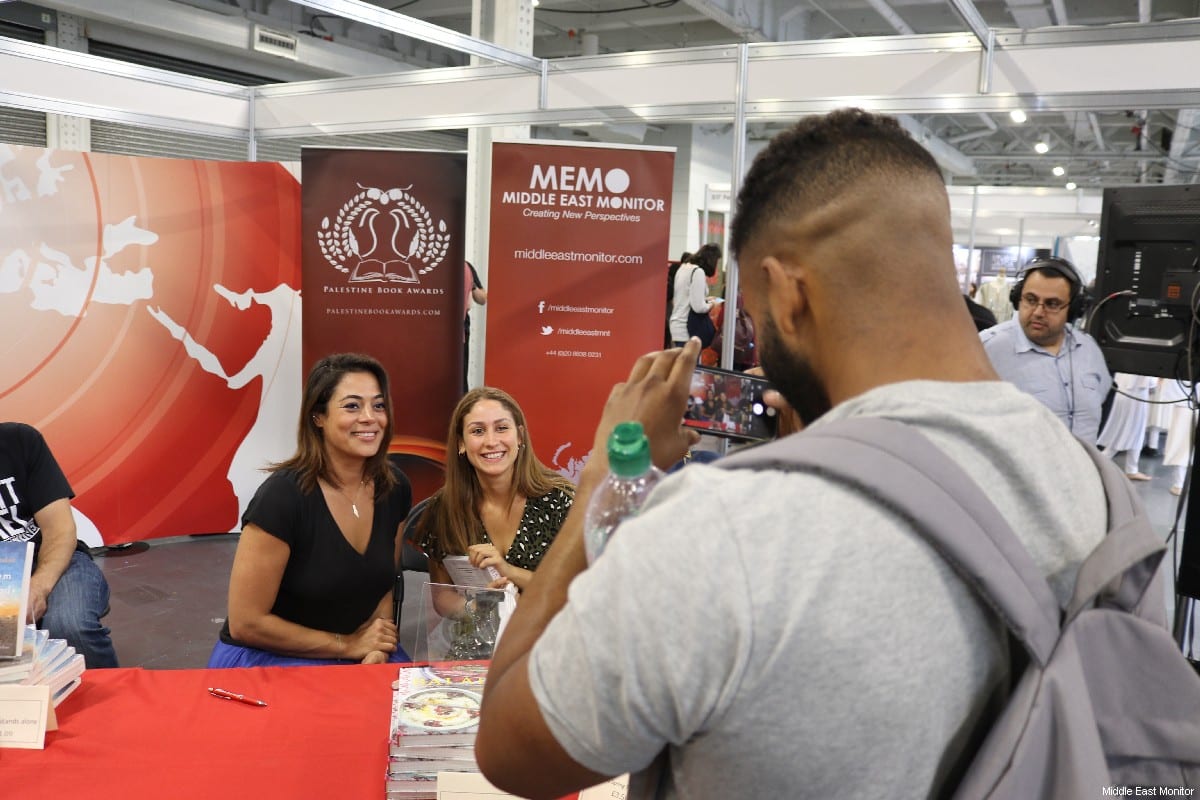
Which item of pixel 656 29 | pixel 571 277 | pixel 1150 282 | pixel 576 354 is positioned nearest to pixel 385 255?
pixel 571 277

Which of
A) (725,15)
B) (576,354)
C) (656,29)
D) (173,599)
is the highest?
(656,29)

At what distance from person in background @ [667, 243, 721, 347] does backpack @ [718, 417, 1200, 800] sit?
22.0 ft

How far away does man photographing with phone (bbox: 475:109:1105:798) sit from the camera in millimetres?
570

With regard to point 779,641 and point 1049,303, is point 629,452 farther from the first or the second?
point 1049,303

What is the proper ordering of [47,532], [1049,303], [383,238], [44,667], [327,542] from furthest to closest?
[383,238], [1049,303], [47,532], [327,542], [44,667]

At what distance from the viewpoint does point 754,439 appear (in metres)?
1.18

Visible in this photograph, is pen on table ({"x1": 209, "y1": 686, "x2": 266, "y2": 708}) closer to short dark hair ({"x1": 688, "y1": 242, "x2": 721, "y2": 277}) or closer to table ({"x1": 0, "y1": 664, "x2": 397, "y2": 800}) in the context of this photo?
table ({"x1": 0, "y1": 664, "x2": 397, "y2": 800})

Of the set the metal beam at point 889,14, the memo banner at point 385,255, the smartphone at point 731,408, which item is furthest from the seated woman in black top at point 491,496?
the metal beam at point 889,14

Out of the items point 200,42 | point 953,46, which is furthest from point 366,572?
point 200,42

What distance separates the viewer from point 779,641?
0.57 meters

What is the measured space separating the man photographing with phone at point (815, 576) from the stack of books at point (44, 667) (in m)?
1.32

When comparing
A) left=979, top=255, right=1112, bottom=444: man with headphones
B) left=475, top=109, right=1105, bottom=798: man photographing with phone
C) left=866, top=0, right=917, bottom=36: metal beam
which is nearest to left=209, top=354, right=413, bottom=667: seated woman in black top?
left=475, top=109, right=1105, bottom=798: man photographing with phone

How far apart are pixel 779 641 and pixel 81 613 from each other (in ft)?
9.60

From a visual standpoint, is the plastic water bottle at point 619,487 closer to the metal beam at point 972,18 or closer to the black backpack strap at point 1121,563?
the black backpack strap at point 1121,563
